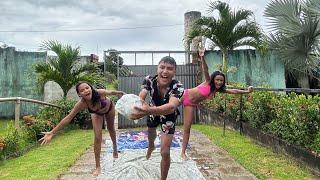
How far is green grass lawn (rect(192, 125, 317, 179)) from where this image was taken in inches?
255

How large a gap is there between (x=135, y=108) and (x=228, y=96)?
9.22 metres

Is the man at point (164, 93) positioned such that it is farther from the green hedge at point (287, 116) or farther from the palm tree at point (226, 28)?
the palm tree at point (226, 28)

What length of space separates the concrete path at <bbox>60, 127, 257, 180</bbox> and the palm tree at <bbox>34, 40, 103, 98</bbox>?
588cm

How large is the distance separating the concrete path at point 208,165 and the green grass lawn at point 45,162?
0.20m

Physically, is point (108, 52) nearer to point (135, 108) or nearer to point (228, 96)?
point (228, 96)

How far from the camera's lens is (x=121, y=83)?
16188 millimetres

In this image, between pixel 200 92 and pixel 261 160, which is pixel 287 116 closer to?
pixel 261 160

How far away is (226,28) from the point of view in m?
15.3

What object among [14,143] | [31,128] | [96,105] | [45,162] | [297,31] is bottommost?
[45,162]

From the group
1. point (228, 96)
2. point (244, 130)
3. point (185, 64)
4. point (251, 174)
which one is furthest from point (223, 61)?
point (251, 174)

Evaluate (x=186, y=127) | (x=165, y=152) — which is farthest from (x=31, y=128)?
(x=165, y=152)

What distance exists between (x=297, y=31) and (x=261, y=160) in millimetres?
5734

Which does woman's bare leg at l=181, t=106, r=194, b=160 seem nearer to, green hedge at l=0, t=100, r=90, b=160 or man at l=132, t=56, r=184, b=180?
man at l=132, t=56, r=184, b=180

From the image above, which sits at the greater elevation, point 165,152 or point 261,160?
point 165,152
